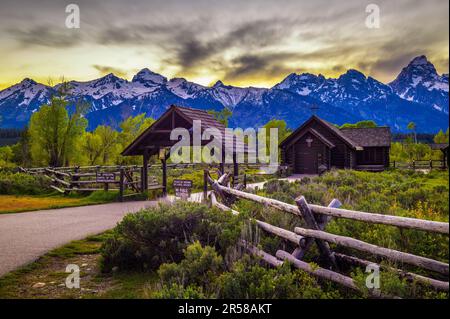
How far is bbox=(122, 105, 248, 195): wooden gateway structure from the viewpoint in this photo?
15.7 metres

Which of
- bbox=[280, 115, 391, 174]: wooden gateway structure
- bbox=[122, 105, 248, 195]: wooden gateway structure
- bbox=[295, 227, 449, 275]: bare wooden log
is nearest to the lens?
bbox=[295, 227, 449, 275]: bare wooden log

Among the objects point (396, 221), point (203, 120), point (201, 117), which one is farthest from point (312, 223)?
point (201, 117)

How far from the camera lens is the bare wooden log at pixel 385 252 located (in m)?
4.35

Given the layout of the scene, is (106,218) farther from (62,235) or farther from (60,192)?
(60,192)

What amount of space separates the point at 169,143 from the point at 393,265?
44.1ft

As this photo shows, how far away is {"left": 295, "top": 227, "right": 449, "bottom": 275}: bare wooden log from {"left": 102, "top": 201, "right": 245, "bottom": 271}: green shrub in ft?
5.97

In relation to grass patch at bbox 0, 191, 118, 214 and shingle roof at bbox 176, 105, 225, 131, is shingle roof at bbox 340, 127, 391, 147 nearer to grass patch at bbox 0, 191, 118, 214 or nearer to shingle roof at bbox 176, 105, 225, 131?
shingle roof at bbox 176, 105, 225, 131

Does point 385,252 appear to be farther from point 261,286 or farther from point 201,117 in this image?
point 201,117

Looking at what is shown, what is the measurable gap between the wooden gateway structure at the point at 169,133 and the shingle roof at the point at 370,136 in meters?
26.6

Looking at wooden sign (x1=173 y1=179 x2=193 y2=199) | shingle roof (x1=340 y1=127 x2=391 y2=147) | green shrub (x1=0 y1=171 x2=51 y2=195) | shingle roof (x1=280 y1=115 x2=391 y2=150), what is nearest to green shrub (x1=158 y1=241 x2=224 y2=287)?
wooden sign (x1=173 y1=179 x2=193 y2=199)

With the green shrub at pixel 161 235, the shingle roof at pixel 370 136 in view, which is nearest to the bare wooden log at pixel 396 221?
the green shrub at pixel 161 235

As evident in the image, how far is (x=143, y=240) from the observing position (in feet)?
25.7

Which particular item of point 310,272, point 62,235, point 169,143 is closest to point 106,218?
point 62,235

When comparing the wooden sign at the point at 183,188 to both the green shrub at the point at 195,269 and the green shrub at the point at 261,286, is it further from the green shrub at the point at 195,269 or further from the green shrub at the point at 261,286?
the green shrub at the point at 261,286
